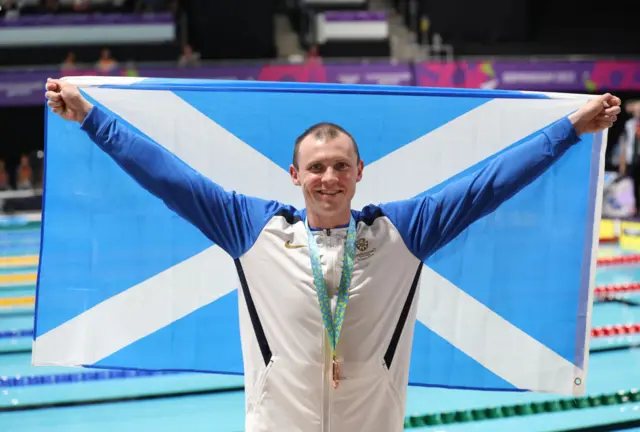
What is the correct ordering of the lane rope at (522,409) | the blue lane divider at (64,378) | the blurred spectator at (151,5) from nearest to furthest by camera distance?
the lane rope at (522,409)
the blue lane divider at (64,378)
the blurred spectator at (151,5)

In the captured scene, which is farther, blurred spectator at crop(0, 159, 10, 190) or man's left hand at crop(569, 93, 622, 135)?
blurred spectator at crop(0, 159, 10, 190)

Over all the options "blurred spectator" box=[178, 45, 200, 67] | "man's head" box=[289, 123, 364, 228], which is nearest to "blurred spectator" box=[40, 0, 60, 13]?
"blurred spectator" box=[178, 45, 200, 67]

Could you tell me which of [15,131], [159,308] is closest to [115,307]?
[159,308]

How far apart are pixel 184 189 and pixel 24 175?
10.8 meters

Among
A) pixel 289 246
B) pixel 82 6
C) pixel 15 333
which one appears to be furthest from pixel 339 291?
pixel 82 6

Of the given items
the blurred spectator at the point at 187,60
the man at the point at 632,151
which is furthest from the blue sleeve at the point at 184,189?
the blurred spectator at the point at 187,60

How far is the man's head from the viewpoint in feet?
6.13

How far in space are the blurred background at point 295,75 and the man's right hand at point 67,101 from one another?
2.03 metres

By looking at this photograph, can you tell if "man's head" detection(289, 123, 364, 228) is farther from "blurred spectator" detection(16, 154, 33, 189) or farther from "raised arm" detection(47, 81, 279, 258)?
"blurred spectator" detection(16, 154, 33, 189)

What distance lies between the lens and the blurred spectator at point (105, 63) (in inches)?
462

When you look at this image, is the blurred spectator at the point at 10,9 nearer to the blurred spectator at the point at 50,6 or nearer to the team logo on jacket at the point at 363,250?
the blurred spectator at the point at 50,6

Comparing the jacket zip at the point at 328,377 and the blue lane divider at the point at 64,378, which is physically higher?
the jacket zip at the point at 328,377

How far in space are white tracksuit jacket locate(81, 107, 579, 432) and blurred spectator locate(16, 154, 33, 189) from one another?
35.0 feet

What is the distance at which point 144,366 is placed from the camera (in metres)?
2.92
